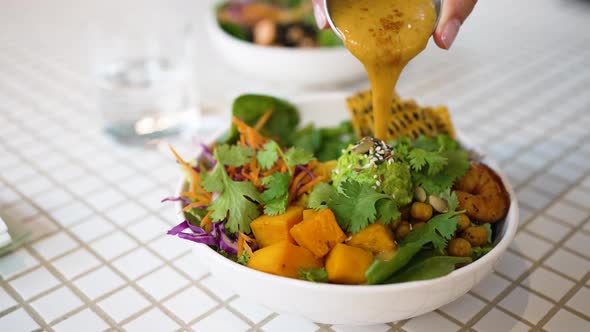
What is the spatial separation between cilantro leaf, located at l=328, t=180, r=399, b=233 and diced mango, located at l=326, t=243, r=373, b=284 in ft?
0.20

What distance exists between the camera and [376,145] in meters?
1.21

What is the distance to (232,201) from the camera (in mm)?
1191

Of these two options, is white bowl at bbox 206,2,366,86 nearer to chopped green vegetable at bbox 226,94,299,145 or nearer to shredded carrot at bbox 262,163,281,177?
chopped green vegetable at bbox 226,94,299,145

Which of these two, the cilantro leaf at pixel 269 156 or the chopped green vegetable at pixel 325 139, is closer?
the cilantro leaf at pixel 269 156

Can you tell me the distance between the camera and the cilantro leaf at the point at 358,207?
110cm

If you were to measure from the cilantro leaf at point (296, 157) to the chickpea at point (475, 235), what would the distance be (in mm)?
356

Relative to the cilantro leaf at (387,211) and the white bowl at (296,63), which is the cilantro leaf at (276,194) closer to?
the cilantro leaf at (387,211)

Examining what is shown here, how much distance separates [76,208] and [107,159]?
0.86 feet

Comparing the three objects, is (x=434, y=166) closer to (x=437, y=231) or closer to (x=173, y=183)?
(x=437, y=231)

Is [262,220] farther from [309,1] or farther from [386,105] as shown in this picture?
[309,1]

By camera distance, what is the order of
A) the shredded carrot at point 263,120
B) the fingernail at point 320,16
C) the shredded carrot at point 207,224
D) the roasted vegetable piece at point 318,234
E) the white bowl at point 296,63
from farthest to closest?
the white bowl at point 296,63 < the shredded carrot at point 263,120 < the fingernail at point 320,16 < the shredded carrot at point 207,224 < the roasted vegetable piece at point 318,234

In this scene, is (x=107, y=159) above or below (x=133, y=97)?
below

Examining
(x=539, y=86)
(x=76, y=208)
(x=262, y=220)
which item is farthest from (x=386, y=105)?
(x=539, y=86)

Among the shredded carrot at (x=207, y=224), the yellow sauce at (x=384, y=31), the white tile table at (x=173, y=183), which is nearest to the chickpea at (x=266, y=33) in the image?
the white tile table at (x=173, y=183)
